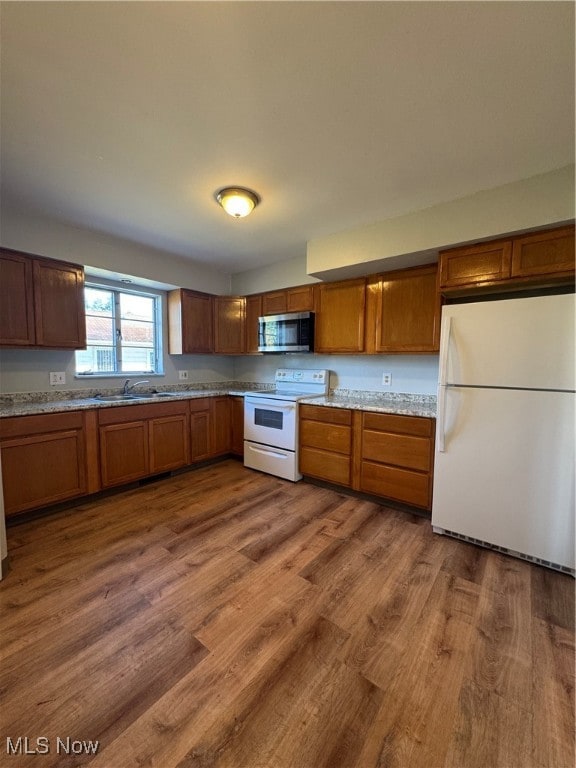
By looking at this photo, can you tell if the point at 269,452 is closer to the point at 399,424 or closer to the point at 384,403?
the point at 384,403

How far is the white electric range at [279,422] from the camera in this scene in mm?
3262

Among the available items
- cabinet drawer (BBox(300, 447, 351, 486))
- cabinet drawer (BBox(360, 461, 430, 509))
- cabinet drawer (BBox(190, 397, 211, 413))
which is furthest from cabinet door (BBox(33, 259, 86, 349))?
cabinet drawer (BBox(360, 461, 430, 509))

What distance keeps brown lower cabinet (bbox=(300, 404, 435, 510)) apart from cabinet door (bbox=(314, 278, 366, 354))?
2.27 feet

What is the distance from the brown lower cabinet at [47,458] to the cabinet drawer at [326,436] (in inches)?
77.3

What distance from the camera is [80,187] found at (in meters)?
2.09

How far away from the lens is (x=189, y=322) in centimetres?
377

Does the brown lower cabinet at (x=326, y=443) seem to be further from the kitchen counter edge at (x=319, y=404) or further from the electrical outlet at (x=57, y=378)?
the electrical outlet at (x=57, y=378)

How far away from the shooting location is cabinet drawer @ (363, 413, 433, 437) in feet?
8.14

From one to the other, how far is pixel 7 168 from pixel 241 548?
2.83 meters

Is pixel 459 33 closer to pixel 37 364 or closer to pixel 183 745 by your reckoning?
pixel 183 745

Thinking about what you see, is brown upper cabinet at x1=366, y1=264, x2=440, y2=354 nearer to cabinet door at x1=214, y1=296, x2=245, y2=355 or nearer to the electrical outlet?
cabinet door at x1=214, y1=296, x2=245, y2=355

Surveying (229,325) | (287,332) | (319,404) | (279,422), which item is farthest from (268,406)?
(229,325)

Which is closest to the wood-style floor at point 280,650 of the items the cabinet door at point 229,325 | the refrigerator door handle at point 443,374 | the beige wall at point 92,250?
the refrigerator door handle at point 443,374

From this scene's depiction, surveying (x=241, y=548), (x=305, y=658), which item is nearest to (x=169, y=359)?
(x=241, y=548)
